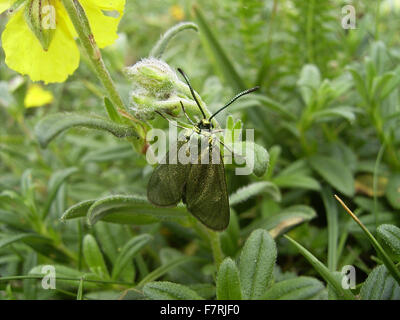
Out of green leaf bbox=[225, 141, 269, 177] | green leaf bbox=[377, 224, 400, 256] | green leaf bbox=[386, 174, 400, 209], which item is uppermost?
green leaf bbox=[225, 141, 269, 177]

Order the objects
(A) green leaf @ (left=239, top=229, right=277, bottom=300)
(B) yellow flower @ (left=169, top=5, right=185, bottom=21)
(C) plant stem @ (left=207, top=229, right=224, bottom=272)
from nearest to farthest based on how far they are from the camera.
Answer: (A) green leaf @ (left=239, top=229, right=277, bottom=300) → (C) plant stem @ (left=207, top=229, right=224, bottom=272) → (B) yellow flower @ (left=169, top=5, right=185, bottom=21)

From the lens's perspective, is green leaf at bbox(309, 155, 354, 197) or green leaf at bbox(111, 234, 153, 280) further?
green leaf at bbox(309, 155, 354, 197)

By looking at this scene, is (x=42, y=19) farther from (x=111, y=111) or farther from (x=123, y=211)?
(x=123, y=211)

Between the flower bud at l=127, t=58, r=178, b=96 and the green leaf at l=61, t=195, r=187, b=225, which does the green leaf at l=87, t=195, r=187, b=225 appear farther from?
the flower bud at l=127, t=58, r=178, b=96

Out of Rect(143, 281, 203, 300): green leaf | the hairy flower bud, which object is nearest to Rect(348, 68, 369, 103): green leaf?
the hairy flower bud

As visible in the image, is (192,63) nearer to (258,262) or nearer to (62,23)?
(62,23)

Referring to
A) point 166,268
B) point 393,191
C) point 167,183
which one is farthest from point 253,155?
point 393,191
